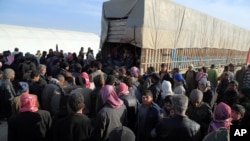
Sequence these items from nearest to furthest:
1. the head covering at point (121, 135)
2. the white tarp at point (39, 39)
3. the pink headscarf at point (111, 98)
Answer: the head covering at point (121, 135) < the pink headscarf at point (111, 98) < the white tarp at point (39, 39)

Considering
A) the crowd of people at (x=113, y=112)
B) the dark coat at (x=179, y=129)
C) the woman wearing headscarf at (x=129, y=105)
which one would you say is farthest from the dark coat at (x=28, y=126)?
the dark coat at (x=179, y=129)

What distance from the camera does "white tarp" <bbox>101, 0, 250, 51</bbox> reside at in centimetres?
930

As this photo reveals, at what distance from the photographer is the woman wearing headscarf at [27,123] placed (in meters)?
3.27

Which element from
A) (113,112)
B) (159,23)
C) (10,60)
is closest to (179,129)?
(113,112)

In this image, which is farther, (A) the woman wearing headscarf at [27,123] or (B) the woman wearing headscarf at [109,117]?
(B) the woman wearing headscarf at [109,117]

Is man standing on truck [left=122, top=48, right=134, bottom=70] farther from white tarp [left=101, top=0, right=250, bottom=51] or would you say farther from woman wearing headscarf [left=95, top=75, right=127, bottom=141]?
woman wearing headscarf [left=95, top=75, right=127, bottom=141]

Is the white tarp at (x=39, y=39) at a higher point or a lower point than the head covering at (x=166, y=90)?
higher

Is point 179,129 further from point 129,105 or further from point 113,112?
point 129,105

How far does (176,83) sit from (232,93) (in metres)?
1.14

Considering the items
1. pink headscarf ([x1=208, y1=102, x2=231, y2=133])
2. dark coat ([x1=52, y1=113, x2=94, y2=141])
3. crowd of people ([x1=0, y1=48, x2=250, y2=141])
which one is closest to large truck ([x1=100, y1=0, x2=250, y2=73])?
crowd of people ([x1=0, y1=48, x2=250, y2=141])

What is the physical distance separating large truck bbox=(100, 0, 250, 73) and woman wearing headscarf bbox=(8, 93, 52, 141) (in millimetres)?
6286

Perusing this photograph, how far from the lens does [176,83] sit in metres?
5.70

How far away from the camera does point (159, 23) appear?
10.1 meters

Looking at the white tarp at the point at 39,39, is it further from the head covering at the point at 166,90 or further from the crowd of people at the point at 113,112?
the head covering at the point at 166,90
